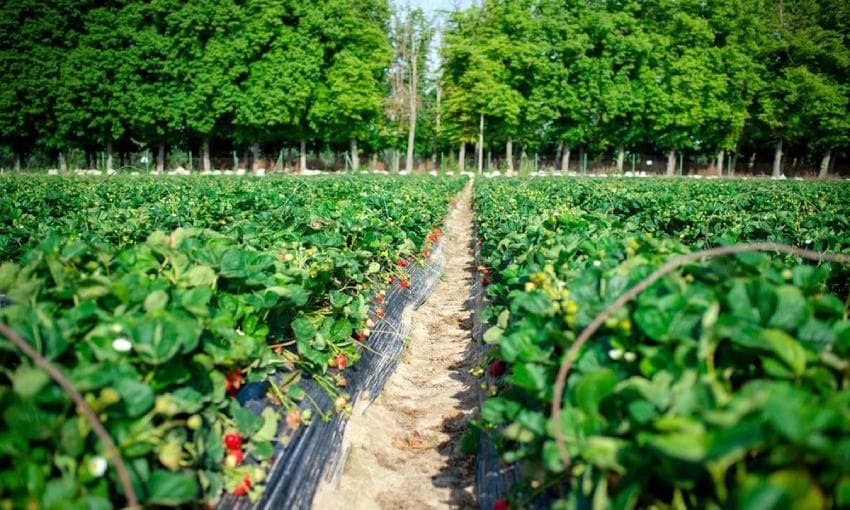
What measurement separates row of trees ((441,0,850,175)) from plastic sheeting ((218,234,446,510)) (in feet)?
114

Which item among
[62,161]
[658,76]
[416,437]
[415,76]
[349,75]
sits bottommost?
[416,437]

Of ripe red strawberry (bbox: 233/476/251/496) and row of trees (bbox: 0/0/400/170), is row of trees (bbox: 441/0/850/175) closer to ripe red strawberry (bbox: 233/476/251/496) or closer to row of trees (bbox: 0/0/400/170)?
row of trees (bbox: 0/0/400/170)

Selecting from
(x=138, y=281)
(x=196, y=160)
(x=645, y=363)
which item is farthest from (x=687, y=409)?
(x=196, y=160)

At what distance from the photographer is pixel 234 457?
2.22 meters

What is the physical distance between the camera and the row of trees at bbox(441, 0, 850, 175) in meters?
38.4

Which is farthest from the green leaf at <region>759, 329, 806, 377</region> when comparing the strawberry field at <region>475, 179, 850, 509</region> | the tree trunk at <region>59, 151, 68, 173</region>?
the tree trunk at <region>59, 151, 68, 173</region>

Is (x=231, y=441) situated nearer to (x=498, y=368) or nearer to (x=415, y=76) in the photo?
(x=498, y=368)

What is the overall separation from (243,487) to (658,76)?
43.6 meters

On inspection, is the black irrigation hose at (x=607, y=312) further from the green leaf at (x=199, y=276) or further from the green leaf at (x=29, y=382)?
the green leaf at (x=199, y=276)

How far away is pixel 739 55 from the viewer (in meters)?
39.3

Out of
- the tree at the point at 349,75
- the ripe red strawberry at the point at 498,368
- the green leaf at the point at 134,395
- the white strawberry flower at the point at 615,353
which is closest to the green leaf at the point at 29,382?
the green leaf at the point at 134,395

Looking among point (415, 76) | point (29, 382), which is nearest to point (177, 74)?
point (415, 76)

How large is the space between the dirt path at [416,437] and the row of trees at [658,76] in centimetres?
3427

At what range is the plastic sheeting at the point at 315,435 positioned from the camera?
2.43m
